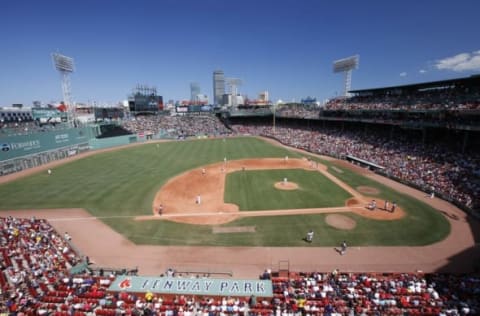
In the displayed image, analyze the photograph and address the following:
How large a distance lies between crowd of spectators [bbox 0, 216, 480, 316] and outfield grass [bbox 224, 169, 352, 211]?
9.74m

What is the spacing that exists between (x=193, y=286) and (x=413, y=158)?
34.1m

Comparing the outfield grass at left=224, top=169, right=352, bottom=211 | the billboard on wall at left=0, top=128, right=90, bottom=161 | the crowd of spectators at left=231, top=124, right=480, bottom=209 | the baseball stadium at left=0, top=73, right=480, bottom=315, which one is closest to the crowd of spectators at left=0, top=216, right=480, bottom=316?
the baseball stadium at left=0, top=73, right=480, bottom=315

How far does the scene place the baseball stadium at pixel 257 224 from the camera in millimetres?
11594

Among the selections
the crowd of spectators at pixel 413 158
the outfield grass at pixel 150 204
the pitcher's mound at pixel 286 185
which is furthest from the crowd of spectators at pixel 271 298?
the crowd of spectators at pixel 413 158

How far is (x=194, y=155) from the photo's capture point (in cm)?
4494

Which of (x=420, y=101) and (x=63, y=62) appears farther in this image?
(x=63, y=62)

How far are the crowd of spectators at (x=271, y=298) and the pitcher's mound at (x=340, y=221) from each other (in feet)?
19.4

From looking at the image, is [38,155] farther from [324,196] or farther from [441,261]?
[441,261]

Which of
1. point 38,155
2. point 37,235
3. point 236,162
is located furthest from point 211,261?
point 38,155

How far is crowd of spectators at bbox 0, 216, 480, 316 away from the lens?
10.6m

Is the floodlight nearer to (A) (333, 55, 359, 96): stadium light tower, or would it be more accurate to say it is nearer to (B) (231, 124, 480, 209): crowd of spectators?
(B) (231, 124, 480, 209): crowd of spectators

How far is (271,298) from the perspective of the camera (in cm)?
1144

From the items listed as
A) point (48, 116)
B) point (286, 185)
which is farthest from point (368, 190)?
point (48, 116)

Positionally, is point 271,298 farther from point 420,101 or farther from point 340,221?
point 420,101
